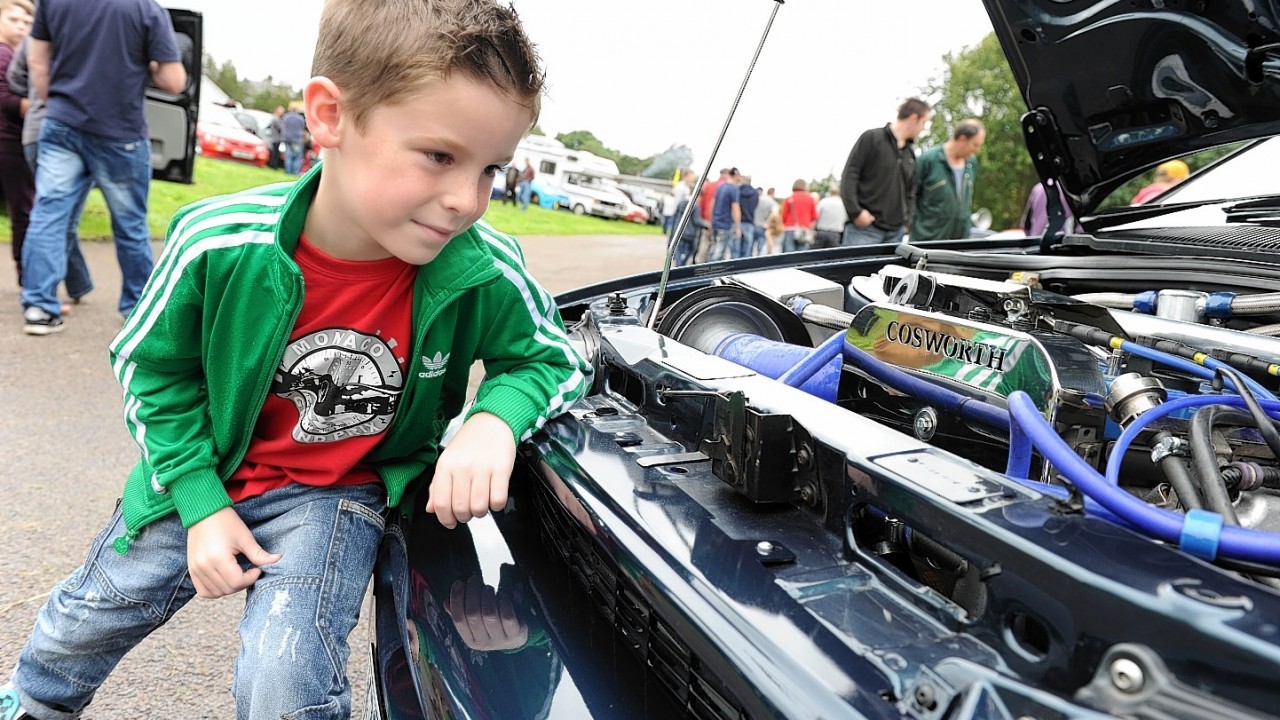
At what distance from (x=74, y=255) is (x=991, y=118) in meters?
32.0

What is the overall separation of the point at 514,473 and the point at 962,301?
1124mm

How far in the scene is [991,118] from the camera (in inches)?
1220

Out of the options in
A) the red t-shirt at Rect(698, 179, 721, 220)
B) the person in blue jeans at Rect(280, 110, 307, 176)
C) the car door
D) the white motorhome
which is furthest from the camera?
the white motorhome

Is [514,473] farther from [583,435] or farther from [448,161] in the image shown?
[448,161]

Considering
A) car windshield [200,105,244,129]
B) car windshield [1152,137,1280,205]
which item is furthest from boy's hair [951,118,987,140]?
car windshield [200,105,244,129]

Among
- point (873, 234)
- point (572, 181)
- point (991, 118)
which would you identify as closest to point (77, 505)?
point (873, 234)

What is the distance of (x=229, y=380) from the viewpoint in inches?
52.6

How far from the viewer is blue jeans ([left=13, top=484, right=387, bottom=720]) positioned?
1.19 meters

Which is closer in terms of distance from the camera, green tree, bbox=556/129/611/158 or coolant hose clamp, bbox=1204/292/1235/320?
coolant hose clamp, bbox=1204/292/1235/320

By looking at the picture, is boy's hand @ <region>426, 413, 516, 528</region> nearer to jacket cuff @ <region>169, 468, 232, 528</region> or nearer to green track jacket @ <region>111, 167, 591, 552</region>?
green track jacket @ <region>111, 167, 591, 552</region>

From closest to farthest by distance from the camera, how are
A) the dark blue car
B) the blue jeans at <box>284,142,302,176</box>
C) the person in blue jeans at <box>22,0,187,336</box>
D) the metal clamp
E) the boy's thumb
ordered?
the dark blue car < the metal clamp < the boy's thumb < the person in blue jeans at <box>22,0,187,336</box> < the blue jeans at <box>284,142,302,176</box>

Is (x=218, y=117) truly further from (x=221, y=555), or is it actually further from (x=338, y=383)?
(x=221, y=555)

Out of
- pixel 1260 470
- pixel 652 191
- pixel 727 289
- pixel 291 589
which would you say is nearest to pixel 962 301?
pixel 727 289

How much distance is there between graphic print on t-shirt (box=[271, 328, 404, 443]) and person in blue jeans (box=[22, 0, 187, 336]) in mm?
3568
